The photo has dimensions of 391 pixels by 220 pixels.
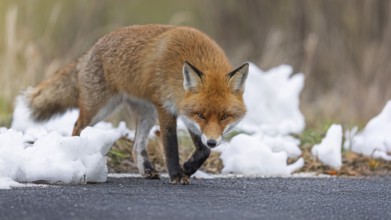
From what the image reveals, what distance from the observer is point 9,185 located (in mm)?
6191

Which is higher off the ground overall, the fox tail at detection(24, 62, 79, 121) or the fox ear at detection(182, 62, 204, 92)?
the fox ear at detection(182, 62, 204, 92)

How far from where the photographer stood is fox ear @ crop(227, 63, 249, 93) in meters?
7.09

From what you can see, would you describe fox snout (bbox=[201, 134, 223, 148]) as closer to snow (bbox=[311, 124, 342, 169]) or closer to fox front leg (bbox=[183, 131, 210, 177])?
fox front leg (bbox=[183, 131, 210, 177])

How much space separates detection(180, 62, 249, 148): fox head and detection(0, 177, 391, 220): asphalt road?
1.62ft

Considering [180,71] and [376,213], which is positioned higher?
[180,71]

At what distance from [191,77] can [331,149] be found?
7.34 feet

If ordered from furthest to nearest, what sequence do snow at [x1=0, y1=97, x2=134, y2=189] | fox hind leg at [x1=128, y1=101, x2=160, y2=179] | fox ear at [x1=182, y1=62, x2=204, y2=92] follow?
fox hind leg at [x1=128, y1=101, x2=160, y2=179] < fox ear at [x1=182, y1=62, x2=204, y2=92] < snow at [x1=0, y1=97, x2=134, y2=189]

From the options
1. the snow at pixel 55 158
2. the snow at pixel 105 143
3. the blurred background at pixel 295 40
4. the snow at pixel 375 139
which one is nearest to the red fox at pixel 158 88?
the snow at pixel 105 143

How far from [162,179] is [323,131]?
9.84ft

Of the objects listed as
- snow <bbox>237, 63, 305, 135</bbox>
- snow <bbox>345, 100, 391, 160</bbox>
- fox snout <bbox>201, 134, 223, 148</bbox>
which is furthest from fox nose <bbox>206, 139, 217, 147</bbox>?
snow <bbox>237, 63, 305, 135</bbox>

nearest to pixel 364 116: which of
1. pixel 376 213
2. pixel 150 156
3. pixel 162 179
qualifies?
pixel 150 156

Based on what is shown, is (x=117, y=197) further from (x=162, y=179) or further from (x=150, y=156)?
(x=150, y=156)

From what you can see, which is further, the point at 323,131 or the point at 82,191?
the point at 323,131

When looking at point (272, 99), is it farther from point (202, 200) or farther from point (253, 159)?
point (202, 200)
